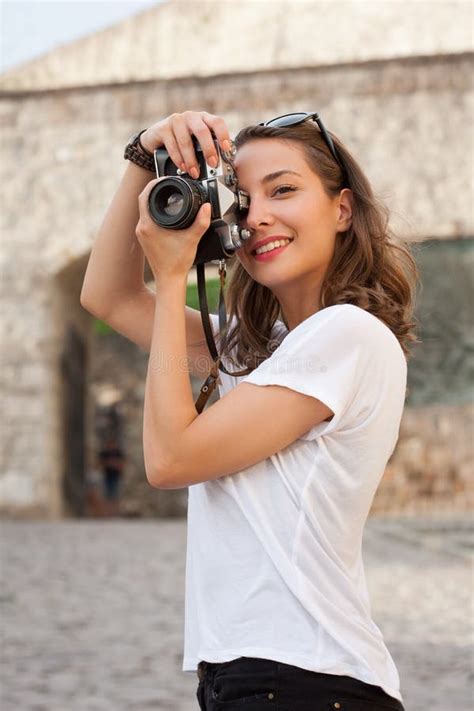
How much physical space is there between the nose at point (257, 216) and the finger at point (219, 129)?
0.10m

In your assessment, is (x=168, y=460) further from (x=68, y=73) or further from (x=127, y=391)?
(x=127, y=391)

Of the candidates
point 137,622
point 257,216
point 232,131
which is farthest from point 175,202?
point 232,131

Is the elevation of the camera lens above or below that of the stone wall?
above

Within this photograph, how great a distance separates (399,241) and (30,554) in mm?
7808

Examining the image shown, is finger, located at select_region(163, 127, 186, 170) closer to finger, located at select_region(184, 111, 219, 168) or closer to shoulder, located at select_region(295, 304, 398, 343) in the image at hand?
finger, located at select_region(184, 111, 219, 168)

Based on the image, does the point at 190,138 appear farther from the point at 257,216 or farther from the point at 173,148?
the point at 257,216

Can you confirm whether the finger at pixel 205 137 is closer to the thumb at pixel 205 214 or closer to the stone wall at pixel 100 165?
the thumb at pixel 205 214

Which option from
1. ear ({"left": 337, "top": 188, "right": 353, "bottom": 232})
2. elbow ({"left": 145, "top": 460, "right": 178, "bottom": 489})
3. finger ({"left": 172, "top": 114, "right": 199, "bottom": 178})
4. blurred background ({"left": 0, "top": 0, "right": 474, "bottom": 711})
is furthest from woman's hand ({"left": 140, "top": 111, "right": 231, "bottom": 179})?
blurred background ({"left": 0, "top": 0, "right": 474, "bottom": 711})

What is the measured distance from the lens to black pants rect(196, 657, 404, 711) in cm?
143

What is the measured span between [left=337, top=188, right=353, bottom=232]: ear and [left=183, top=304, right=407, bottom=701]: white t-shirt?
0.26 metres

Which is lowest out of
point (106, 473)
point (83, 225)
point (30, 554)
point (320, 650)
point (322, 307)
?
point (106, 473)

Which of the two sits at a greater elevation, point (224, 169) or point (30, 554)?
point (224, 169)

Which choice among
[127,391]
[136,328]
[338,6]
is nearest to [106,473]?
[127,391]

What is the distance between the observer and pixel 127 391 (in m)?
21.8
